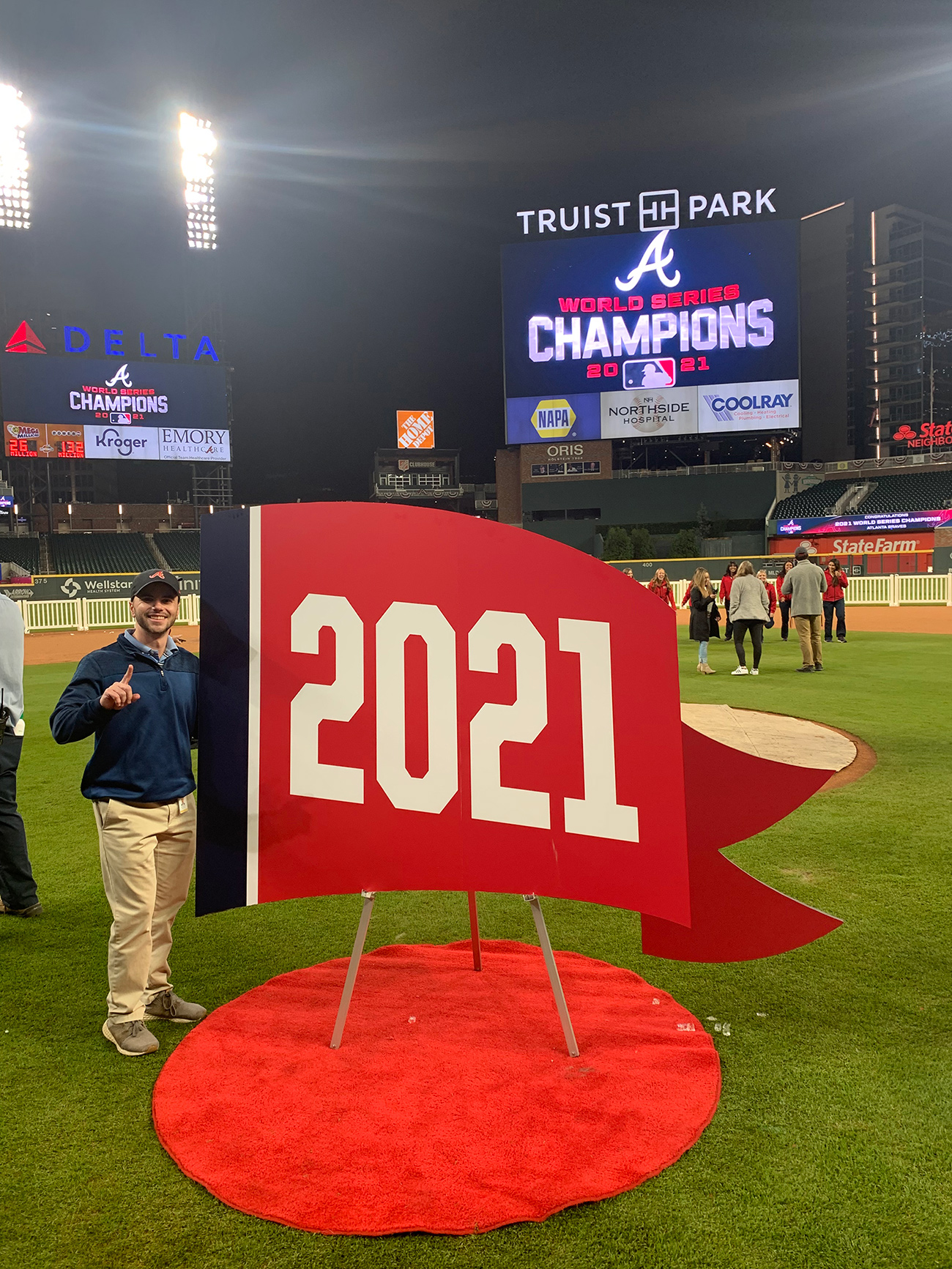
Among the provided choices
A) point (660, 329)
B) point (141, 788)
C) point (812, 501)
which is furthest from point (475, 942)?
point (812, 501)

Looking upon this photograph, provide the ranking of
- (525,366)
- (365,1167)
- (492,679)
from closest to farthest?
1. (365,1167)
2. (492,679)
3. (525,366)

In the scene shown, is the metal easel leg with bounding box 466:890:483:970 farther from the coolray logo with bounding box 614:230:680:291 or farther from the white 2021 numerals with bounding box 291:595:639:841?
the coolray logo with bounding box 614:230:680:291

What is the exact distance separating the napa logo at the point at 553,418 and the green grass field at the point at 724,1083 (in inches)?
1726

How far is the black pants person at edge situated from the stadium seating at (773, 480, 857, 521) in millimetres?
40210

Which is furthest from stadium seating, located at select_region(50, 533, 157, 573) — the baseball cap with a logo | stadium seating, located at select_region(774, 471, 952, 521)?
the baseball cap with a logo

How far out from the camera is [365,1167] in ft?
9.00

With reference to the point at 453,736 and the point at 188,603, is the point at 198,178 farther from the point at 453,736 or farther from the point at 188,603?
the point at 453,736

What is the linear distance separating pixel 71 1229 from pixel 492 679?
2.14 metres

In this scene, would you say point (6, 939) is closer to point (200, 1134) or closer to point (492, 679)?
point (200, 1134)

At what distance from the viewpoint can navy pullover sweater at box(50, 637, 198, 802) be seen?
3.59 metres

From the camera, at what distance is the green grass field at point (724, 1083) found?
7.92 ft

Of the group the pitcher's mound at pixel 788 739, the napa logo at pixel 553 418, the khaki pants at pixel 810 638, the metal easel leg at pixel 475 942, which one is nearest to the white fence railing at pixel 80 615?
the khaki pants at pixel 810 638

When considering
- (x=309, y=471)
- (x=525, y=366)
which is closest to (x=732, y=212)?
(x=525, y=366)

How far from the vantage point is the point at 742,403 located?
4659cm
